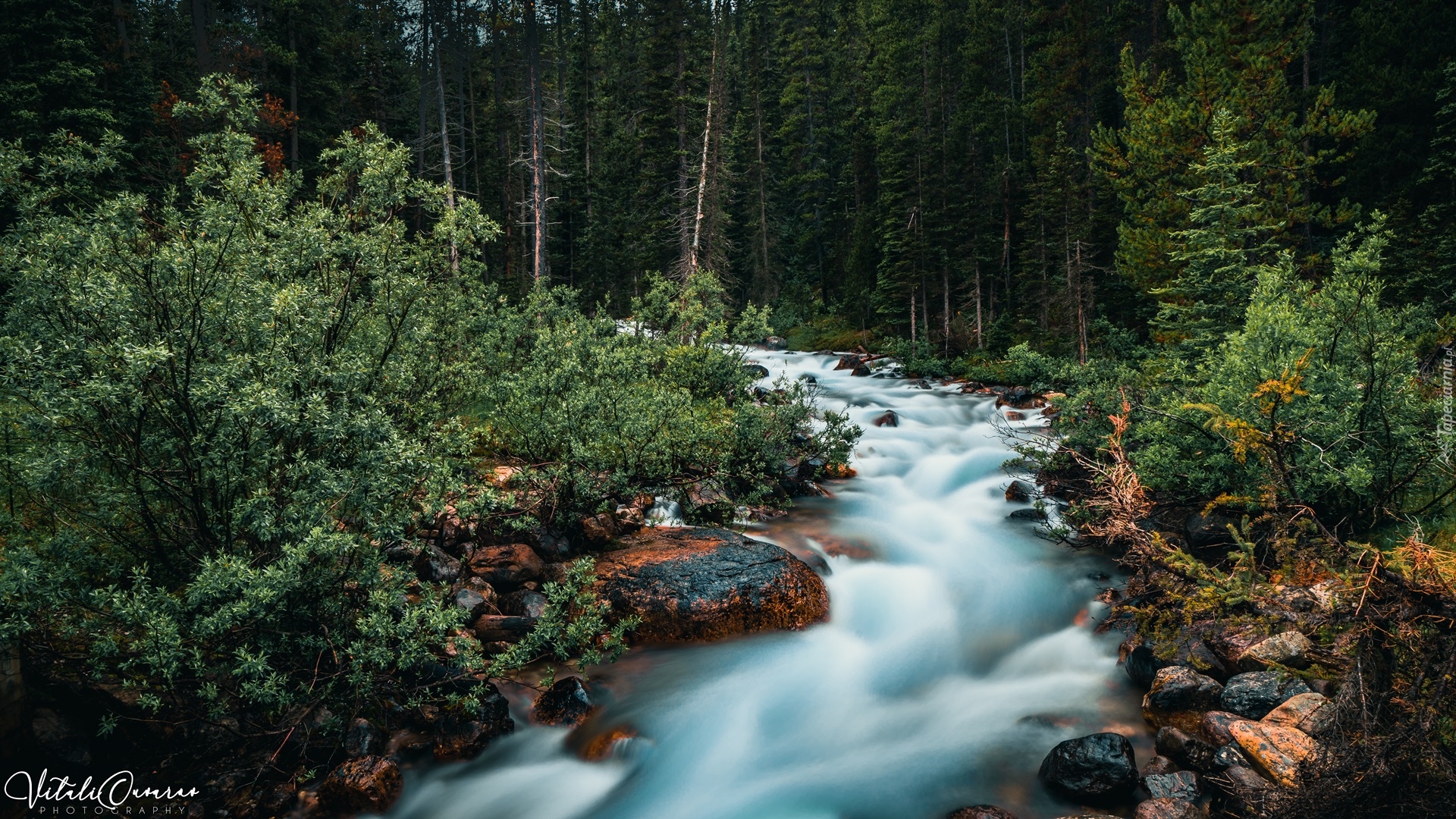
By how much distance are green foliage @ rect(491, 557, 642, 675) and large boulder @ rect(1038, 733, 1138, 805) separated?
15.6 feet

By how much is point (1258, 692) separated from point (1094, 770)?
2069 mm

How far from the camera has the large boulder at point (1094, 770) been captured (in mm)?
6367

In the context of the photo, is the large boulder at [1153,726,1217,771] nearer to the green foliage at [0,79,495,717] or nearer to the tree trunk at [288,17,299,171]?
the green foliage at [0,79,495,717]

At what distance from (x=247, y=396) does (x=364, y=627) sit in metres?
2.16

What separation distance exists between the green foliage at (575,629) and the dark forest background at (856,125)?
12.9 meters

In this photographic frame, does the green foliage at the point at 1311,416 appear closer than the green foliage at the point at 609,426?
Yes

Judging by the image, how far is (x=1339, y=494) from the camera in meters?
8.53

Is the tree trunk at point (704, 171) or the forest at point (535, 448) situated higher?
the tree trunk at point (704, 171)

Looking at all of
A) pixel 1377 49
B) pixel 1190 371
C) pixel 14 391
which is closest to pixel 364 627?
pixel 14 391

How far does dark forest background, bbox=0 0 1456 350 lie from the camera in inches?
744

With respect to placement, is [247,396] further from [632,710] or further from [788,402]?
[788,402]

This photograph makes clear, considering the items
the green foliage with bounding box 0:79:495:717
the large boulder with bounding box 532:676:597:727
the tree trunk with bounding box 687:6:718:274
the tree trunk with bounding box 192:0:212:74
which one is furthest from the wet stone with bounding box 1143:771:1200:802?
the tree trunk with bounding box 192:0:212:74

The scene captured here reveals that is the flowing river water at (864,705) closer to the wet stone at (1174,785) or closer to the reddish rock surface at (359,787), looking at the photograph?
the reddish rock surface at (359,787)

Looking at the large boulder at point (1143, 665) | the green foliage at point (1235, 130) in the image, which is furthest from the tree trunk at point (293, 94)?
the large boulder at point (1143, 665)
